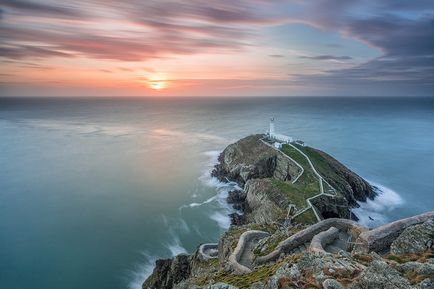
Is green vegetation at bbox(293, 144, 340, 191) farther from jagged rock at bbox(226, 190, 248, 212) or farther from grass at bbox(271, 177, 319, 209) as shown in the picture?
jagged rock at bbox(226, 190, 248, 212)

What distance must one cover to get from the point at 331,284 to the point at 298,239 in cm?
1296

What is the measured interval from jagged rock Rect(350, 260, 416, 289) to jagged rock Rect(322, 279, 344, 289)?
0.60 meters

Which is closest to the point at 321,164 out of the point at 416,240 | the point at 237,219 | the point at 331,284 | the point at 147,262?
the point at 237,219

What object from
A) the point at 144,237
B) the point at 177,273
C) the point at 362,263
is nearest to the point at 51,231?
the point at 144,237

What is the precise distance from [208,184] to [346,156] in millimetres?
56042

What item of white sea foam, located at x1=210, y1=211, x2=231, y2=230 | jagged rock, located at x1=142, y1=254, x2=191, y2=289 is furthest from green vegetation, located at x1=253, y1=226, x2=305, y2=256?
white sea foam, located at x1=210, y1=211, x2=231, y2=230

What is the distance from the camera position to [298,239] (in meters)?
27.3

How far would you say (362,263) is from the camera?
1783 centimetres

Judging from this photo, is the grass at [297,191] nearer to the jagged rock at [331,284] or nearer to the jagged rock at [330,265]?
the jagged rock at [330,265]

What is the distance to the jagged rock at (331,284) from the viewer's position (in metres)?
14.4

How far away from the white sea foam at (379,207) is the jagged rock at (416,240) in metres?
42.1

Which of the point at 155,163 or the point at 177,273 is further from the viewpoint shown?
the point at 155,163

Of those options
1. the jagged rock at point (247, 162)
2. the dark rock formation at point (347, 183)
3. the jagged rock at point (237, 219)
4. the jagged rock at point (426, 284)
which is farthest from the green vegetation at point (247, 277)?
the jagged rock at point (247, 162)

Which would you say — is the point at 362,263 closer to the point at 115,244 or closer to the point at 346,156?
the point at 115,244
